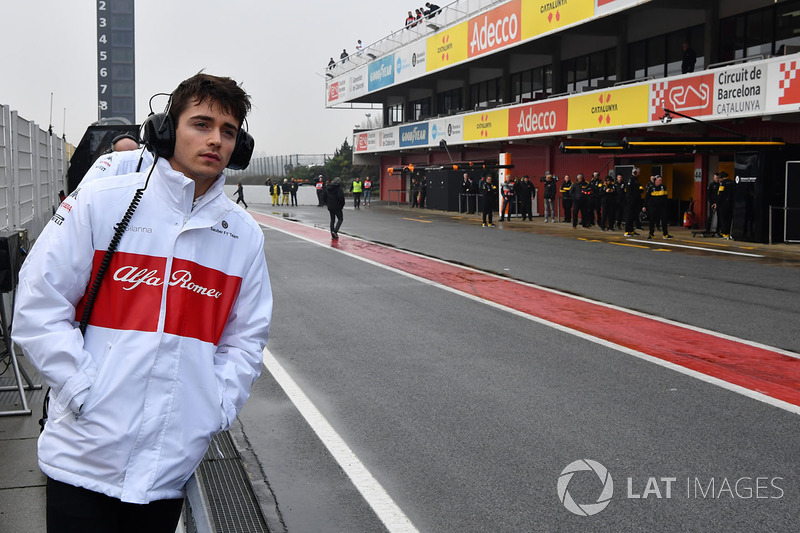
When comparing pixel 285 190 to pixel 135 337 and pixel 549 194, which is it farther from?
pixel 135 337

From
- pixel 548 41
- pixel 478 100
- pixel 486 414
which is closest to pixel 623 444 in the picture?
pixel 486 414

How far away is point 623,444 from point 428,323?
192 inches

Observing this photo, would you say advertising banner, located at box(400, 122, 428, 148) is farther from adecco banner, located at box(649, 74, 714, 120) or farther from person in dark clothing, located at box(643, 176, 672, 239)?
person in dark clothing, located at box(643, 176, 672, 239)

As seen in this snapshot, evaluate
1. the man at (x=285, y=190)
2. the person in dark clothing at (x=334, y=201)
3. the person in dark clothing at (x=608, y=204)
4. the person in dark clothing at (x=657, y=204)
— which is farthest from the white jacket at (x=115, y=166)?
the man at (x=285, y=190)

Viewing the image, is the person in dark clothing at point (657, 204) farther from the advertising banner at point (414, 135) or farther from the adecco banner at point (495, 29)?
the advertising banner at point (414, 135)

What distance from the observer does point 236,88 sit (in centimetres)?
268

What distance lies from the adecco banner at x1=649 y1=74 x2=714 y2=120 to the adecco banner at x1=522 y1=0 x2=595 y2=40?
4457mm

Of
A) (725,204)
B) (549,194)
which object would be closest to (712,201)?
(725,204)

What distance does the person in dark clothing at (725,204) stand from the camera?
23.0 meters

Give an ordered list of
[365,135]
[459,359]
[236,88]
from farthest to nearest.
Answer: [365,135], [459,359], [236,88]

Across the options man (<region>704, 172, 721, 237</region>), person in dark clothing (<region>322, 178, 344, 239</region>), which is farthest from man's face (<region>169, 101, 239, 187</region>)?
man (<region>704, 172, 721, 237</region>)

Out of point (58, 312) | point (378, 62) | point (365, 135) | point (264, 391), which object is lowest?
point (264, 391)

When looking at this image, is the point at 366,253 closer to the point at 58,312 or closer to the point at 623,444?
the point at 623,444

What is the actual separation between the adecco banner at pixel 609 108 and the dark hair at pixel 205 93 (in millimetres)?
25207
